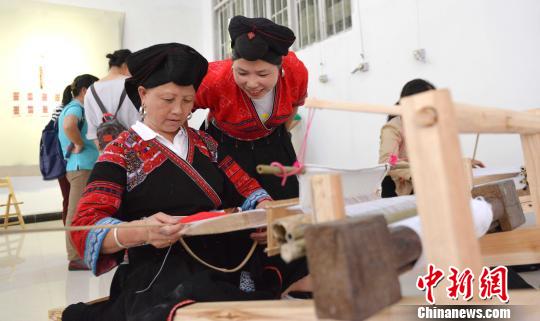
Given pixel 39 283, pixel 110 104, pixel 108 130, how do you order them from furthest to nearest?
1. pixel 39 283
2. pixel 110 104
3. pixel 108 130

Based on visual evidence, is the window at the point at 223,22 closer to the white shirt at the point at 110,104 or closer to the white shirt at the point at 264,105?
the white shirt at the point at 110,104

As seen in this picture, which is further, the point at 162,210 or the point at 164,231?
the point at 162,210

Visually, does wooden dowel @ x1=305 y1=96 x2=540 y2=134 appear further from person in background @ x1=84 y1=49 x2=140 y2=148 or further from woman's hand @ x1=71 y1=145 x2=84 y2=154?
woman's hand @ x1=71 y1=145 x2=84 y2=154

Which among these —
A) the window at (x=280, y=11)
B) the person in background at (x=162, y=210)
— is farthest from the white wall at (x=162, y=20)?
the person in background at (x=162, y=210)

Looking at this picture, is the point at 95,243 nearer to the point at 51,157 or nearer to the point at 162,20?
the point at 51,157

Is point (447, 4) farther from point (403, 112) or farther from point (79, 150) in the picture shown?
point (403, 112)

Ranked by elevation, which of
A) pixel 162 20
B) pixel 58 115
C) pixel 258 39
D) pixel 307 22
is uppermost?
pixel 162 20

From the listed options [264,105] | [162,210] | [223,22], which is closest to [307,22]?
[223,22]

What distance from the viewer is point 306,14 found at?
4.94 meters

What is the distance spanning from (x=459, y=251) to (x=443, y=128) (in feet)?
0.57

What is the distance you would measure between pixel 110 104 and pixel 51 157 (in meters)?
1.32

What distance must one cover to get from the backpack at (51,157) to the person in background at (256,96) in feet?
6.60

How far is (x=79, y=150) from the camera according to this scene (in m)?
3.07

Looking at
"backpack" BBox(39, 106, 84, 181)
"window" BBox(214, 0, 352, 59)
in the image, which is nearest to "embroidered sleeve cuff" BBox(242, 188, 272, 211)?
"backpack" BBox(39, 106, 84, 181)
